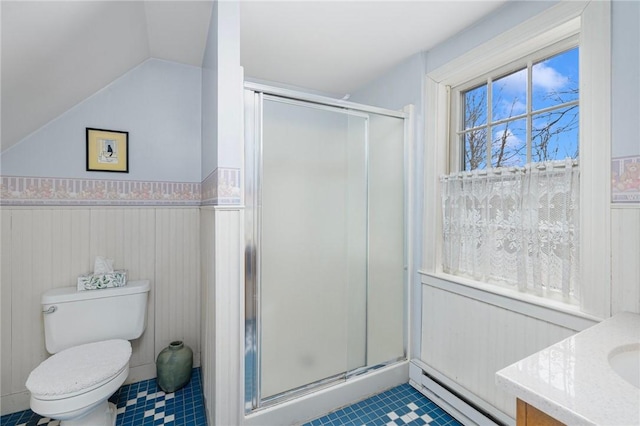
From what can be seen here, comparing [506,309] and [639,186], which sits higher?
[639,186]

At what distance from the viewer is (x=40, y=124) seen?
5.60 ft

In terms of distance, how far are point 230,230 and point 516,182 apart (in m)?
1.40

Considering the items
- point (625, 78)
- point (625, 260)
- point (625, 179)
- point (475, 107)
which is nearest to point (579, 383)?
point (625, 260)

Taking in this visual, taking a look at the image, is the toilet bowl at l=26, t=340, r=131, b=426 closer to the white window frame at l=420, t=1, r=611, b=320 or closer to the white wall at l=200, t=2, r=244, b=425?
the white wall at l=200, t=2, r=244, b=425

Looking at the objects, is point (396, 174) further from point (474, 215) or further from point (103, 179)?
point (103, 179)

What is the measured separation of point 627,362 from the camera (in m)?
0.84

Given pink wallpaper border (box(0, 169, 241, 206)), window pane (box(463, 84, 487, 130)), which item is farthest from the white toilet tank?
window pane (box(463, 84, 487, 130))

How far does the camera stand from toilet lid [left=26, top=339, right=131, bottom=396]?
1.29m

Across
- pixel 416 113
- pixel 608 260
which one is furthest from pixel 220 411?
pixel 416 113

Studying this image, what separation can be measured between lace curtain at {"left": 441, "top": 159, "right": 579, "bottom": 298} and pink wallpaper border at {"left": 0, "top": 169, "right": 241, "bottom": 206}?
1.27m

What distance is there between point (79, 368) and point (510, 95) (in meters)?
2.60

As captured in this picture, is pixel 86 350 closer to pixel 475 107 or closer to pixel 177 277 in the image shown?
pixel 177 277

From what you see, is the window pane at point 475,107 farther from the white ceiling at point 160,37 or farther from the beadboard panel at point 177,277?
the beadboard panel at point 177,277

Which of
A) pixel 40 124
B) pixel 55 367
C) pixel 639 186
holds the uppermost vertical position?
pixel 40 124
